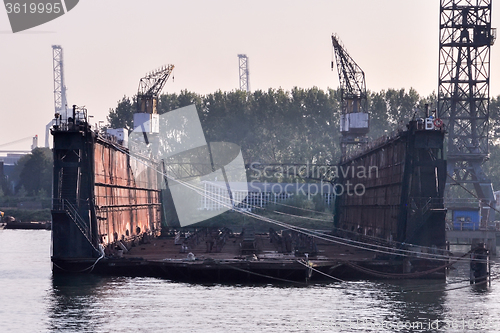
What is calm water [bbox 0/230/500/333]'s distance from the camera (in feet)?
121

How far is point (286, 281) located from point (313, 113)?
348ft

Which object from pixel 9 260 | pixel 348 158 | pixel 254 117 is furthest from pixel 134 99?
pixel 9 260

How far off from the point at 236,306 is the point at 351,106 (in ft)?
202

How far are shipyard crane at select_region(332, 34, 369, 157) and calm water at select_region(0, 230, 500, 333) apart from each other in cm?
4402

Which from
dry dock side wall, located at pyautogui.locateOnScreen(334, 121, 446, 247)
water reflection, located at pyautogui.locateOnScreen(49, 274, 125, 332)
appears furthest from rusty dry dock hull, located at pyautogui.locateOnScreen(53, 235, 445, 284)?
dry dock side wall, located at pyautogui.locateOnScreen(334, 121, 446, 247)

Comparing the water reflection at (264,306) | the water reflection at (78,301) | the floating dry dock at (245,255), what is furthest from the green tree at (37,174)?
the water reflection at (264,306)

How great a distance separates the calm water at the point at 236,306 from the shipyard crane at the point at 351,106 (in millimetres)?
44015

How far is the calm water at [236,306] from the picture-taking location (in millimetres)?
36844

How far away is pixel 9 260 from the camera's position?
68500 mm

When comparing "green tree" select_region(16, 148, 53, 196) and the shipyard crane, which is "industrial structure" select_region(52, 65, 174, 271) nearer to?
the shipyard crane

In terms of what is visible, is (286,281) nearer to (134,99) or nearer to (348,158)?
(348,158)

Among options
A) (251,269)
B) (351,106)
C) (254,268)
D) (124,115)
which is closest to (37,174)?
(124,115)

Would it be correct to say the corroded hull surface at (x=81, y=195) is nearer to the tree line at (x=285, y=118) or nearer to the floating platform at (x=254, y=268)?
the floating platform at (x=254, y=268)

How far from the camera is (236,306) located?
41.7 metres
